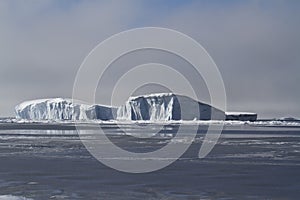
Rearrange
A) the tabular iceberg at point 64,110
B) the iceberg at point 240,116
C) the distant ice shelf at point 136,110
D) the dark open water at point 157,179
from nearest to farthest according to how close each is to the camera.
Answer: the dark open water at point 157,179, the distant ice shelf at point 136,110, the iceberg at point 240,116, the tabular iceberg at point 64,110

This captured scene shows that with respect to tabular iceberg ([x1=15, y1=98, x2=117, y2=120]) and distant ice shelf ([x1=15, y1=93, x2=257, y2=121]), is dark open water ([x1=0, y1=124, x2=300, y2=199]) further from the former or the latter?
tabular iceberg ([x1=15, y1=98, x2=117, y2=120])

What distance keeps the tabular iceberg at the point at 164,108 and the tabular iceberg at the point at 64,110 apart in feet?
33.6

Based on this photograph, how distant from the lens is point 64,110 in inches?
3376

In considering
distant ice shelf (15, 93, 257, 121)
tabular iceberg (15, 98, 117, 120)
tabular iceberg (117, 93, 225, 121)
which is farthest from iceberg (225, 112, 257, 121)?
tabular iceberg (15, 98, 117, 120)

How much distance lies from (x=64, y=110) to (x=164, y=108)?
77.6 feet

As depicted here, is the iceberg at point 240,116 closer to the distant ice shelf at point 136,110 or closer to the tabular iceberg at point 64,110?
the distant ice shelf at point 136,110

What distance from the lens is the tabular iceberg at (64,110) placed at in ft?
272

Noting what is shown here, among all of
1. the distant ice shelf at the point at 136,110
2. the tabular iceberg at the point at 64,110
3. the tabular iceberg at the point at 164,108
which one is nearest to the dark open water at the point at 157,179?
the tabular iceberg at the point at 164,108

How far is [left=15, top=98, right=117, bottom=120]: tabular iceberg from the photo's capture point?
272ft

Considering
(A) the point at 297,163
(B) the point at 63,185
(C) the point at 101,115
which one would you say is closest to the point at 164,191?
(B) the point at 63,185

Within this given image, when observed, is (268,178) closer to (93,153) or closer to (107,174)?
(107,174)

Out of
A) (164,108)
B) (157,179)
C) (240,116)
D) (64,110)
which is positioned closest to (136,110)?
(164,108)

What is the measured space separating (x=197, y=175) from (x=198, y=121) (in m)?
62.1

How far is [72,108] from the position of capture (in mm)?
84188
